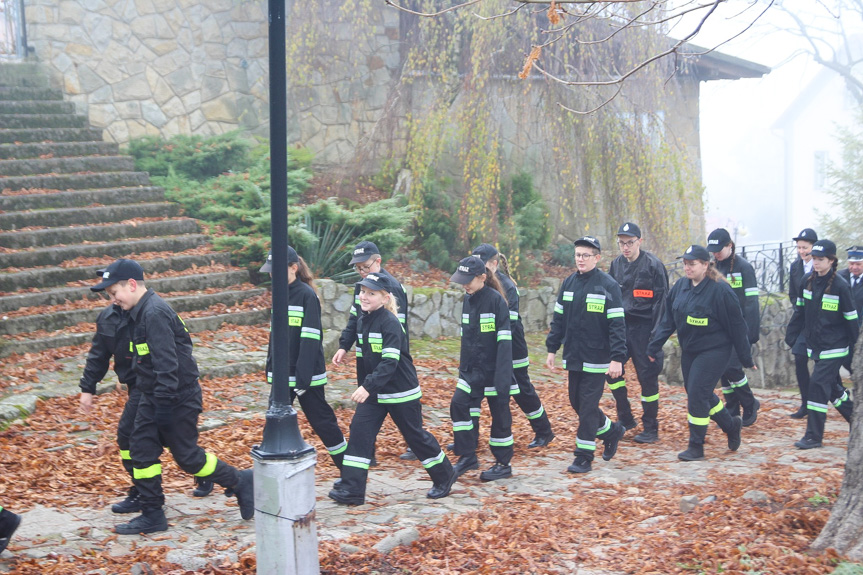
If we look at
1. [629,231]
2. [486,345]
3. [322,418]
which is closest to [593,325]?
[486,345]

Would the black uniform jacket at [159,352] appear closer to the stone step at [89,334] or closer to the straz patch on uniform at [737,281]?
the stone step at [89,334]

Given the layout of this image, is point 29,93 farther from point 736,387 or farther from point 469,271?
point 736,387

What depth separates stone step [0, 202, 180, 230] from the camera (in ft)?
37.1

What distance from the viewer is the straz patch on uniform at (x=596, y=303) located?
23.2 feet

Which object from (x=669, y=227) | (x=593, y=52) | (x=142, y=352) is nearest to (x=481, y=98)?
(x=593, y=52)

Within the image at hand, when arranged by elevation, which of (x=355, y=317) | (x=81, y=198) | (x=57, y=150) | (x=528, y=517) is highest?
(x=57, y=150)

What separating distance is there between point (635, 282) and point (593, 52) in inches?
209

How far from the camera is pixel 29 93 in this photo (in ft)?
44.2

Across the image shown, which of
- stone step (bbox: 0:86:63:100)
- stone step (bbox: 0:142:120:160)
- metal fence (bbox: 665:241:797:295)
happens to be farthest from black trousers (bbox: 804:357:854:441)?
stone step (bbox: 0:86:63:100)

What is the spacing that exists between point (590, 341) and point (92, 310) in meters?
6.45

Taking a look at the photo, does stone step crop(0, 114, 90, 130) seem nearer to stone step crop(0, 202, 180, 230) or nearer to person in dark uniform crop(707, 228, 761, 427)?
stone step crop(0, 202, 180, 230)

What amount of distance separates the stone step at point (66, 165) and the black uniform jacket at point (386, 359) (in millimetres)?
8318

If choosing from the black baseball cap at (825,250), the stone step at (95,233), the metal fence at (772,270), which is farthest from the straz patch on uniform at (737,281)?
the stone step at (95,233)

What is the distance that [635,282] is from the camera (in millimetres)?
8328
